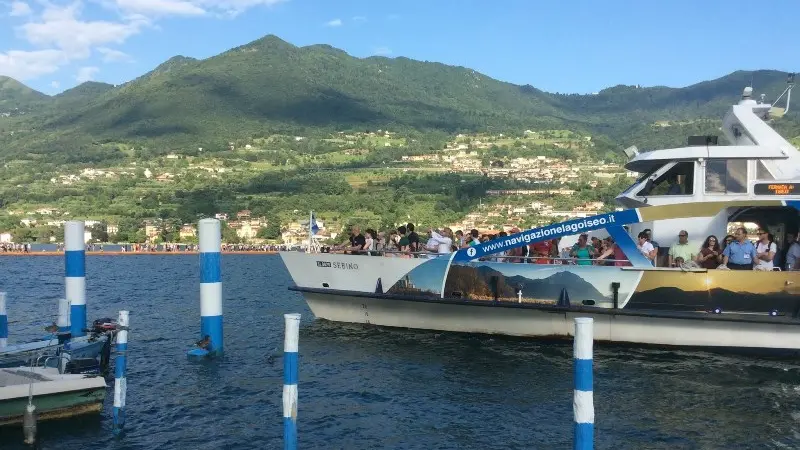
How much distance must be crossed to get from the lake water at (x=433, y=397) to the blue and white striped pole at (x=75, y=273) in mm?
1573

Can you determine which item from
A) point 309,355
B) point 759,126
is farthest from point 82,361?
point 759,126

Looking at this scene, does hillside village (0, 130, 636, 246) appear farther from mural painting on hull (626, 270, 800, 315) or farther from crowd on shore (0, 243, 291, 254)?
mural painting on hull (626, 270, 800, 315)

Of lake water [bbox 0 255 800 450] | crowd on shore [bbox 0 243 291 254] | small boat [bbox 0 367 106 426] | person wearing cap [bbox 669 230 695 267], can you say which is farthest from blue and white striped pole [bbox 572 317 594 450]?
crowd on shore [bbox 0 243 291 254]

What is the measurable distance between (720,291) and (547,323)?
3.59 metres

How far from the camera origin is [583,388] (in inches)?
268

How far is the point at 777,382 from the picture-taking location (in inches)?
531

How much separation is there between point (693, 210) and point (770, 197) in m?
1.80

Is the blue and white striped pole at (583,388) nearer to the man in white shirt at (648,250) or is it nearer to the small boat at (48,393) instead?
the small boat at (48,393)

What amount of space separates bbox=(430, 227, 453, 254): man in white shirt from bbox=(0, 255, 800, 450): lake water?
6.74 ft

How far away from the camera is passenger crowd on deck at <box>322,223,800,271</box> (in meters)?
14.8

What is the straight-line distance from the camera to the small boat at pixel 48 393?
10953 mm

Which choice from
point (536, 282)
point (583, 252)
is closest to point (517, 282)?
point (536, 282)

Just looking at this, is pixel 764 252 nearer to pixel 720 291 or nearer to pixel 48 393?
pixel 720 291

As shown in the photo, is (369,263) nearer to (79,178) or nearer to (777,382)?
(777,382)
